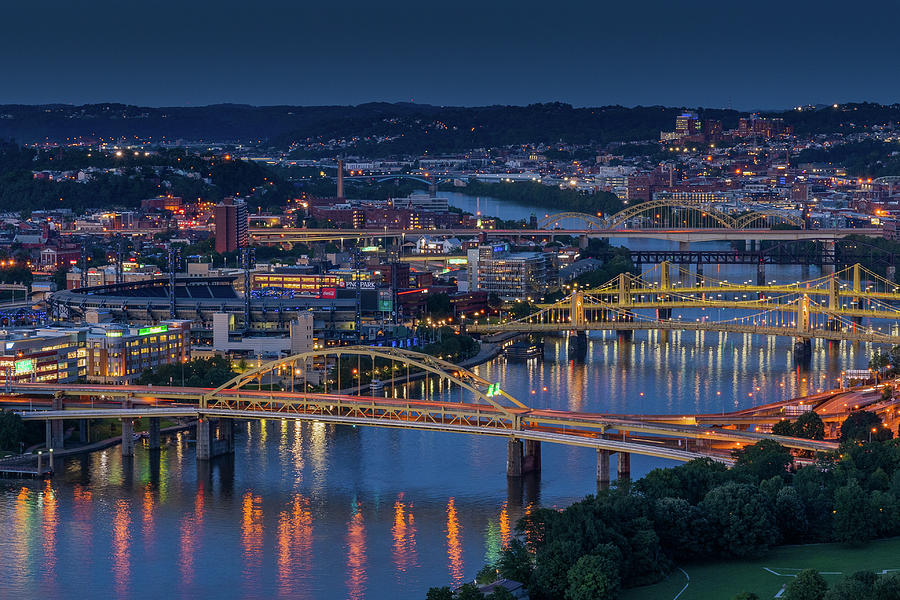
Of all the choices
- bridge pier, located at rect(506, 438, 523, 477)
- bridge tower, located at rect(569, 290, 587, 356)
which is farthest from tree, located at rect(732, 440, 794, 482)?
bridge tower, located at rect(569, 290, 587, 356)

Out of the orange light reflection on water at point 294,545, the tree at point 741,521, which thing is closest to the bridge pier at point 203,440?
the orange light reflection on water at point 294,545

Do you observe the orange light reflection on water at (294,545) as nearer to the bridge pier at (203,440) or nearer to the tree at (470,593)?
the tree at (470,593)

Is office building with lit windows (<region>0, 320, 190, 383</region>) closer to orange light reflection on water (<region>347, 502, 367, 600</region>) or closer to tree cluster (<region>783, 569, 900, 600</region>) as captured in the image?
orange light reflection on water (<region>347, 502, 367, 600</region>)

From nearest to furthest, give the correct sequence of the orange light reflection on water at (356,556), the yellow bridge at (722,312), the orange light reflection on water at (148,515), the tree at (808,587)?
the tree at (808,587)
the orange light reflection on water at (356,556)
the orange light reflection on water at (148,515)
the yellow bridge at (722,312)

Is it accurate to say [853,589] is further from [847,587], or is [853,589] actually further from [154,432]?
[154,432]

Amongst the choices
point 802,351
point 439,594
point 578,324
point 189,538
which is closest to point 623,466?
point 189,538
